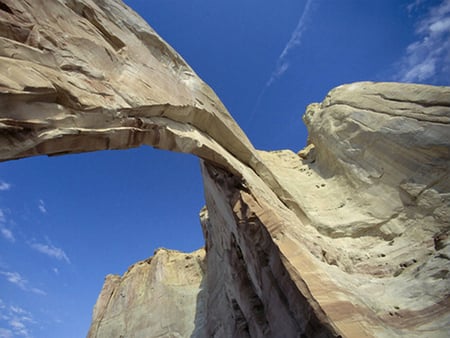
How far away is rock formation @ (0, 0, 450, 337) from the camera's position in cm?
702

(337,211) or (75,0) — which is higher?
(75,0)

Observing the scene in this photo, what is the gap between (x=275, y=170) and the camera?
1723 cm

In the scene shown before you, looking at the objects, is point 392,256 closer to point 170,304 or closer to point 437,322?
point 437,322

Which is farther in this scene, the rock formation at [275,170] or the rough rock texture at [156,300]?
the rough rock texture at [156,300]

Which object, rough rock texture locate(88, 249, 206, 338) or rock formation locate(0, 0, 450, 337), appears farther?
rough rock texture locate(88, 249, 206, 338)

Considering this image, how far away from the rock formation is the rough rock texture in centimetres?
461

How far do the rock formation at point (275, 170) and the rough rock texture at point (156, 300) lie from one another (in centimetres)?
461

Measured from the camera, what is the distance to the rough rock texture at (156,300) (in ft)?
68.8

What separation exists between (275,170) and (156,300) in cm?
1348

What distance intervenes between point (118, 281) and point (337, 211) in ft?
71.6

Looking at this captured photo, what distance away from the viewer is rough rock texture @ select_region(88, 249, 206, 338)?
21.0 meters

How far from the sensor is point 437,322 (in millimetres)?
6816

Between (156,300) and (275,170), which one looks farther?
(156,300)

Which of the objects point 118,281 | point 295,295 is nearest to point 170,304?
point 118,281
